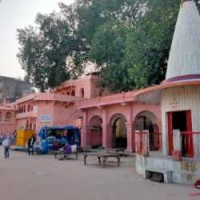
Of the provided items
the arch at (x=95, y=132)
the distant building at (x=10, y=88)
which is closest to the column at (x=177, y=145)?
the arch at (x=95, y=132)

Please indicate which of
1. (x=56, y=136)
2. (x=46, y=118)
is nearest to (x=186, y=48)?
(x=56, y=136)

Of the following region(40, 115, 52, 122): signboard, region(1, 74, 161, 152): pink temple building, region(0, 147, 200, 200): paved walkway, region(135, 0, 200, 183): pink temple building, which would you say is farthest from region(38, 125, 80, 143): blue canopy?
region(135, 0, 200, 183): pink temple building

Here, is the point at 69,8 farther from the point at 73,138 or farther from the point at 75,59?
the point at 73,138

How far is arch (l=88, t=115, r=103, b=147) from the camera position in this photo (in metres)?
26.7

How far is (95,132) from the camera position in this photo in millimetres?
27234

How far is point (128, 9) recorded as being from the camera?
30125 millimetres

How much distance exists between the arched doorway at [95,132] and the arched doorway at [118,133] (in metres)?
1.71

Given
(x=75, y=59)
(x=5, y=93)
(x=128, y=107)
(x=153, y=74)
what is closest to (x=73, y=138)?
(x=128, y=107)

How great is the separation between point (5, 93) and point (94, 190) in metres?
54.0

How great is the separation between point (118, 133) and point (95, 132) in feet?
10.5

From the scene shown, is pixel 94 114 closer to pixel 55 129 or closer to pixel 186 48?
pixel 55 129

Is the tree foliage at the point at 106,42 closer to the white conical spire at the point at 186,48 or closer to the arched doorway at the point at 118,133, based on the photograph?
the arched doorway at the point at 118,133

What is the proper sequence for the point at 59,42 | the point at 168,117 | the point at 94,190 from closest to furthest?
the point at 94,190, the point at 168,117, the point at 59,42

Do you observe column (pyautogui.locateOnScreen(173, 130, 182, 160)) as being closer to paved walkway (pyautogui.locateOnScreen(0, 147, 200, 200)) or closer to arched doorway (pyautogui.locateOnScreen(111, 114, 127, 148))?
paved walkway (pyautogui.locateOnScreen(0, 147, 200, 200))
